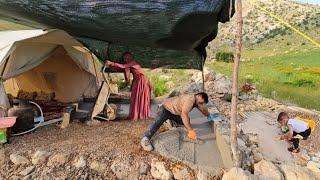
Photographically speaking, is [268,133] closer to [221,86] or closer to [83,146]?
[221,86]

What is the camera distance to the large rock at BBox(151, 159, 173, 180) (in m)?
5.98

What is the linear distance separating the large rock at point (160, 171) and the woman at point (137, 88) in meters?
2.27

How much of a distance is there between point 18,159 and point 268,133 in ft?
24.1

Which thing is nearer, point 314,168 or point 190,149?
point 190,149

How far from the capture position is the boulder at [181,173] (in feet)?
19.4

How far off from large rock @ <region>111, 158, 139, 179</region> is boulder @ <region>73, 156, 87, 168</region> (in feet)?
1.37

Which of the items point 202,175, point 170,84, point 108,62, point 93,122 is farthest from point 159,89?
point 202,175

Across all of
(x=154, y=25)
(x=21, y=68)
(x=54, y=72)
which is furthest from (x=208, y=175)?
(x=54, y=72)

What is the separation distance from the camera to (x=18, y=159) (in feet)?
20.7

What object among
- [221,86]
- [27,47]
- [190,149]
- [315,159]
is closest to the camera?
[190,149]

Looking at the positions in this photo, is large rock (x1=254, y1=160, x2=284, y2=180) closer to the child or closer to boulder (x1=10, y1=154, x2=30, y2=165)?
the child

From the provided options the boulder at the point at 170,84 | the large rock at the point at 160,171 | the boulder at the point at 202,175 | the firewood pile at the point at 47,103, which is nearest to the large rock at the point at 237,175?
the boulder at the point at 202,175

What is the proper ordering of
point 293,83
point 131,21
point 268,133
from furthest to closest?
1. point 293,83
2. point 268,133
3. point 131,21

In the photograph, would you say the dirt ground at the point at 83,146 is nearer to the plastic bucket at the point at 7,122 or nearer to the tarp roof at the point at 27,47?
the plastic bucket at the point at 7,122
